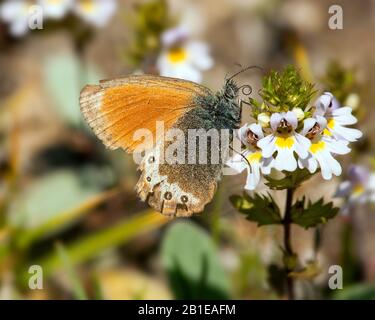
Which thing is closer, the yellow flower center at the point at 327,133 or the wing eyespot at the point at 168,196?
the yellow flower center at the point at 327,133

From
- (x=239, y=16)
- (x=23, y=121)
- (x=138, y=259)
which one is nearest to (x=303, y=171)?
(x=138, y=259)

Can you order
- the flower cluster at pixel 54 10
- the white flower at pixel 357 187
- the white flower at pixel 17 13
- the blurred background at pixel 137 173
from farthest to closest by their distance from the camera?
the white flower at pixel 17 13
the flower cluster at pixel 54 10
the blurred background at pixel 137 173
the white flower at pixel 357 187

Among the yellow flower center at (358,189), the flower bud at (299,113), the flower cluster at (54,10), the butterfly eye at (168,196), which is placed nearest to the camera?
the flower bud at (299,113)

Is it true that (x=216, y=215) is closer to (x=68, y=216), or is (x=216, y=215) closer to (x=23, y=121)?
(x=68, y=216)

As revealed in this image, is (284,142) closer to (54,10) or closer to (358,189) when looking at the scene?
(358,189)

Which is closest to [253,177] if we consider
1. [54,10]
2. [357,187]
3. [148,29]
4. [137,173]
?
[357,187]

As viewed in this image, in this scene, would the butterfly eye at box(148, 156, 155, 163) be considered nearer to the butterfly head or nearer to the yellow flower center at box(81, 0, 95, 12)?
the butterfly head

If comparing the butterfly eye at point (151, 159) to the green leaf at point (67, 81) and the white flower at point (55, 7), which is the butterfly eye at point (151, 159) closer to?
the white flower at point (55, 7)

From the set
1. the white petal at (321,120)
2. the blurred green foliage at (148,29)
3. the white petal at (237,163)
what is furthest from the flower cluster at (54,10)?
the white petal at (321,120)
